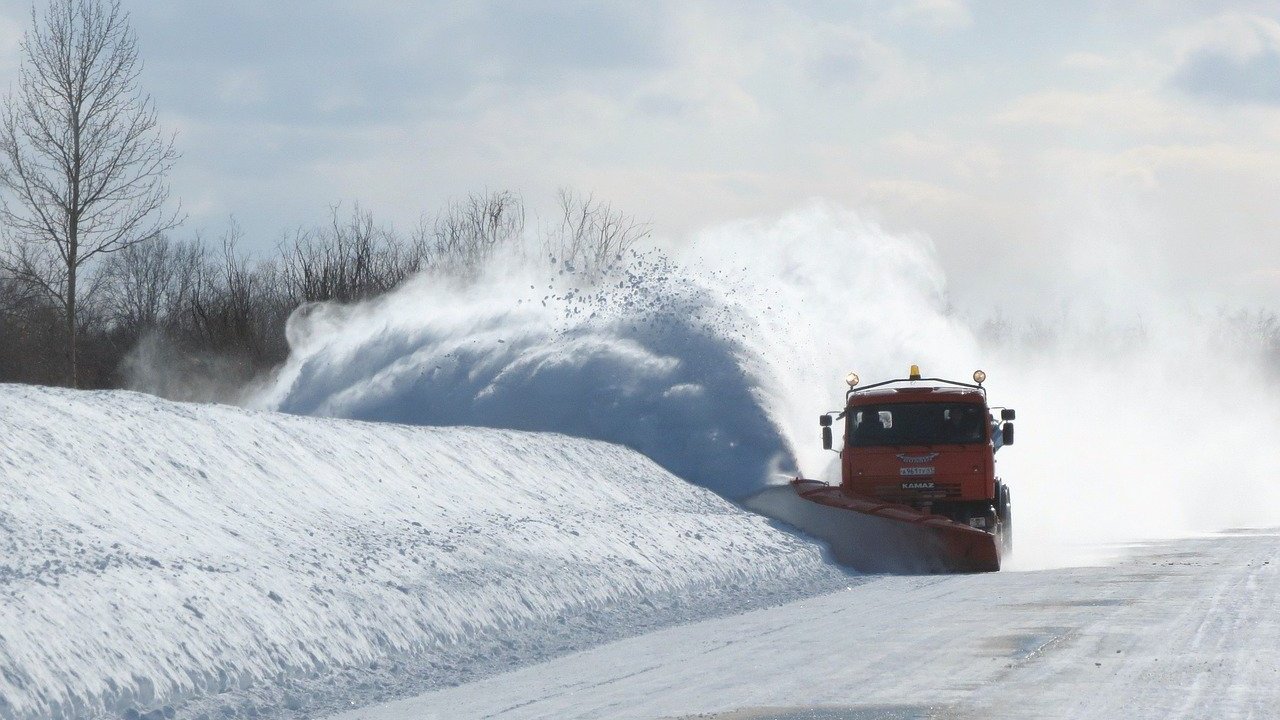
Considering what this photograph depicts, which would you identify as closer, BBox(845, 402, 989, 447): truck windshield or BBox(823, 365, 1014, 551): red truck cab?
BBox(823, 365, 1014, 551): red truck cab

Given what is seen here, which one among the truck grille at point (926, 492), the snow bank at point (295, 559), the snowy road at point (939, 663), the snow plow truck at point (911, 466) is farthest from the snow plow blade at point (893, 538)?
the snowy road at point (939, 663)

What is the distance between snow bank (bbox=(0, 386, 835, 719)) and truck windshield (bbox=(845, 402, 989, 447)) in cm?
194

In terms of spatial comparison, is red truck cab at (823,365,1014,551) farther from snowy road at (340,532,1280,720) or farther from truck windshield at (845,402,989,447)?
snowy road at (340,532,1280,720)

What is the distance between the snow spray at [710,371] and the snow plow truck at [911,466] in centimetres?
201

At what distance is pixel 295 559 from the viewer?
11.2 meters

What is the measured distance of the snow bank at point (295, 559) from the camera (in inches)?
332

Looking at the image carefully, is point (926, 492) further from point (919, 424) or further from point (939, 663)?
point (939, 663)

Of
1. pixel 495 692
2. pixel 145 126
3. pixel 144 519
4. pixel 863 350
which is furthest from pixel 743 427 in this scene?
pixel 495 692

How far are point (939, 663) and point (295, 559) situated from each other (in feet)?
16.5

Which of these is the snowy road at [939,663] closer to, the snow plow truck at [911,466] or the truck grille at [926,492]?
the snow plow truck at [911,466]

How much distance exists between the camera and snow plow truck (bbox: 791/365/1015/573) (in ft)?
57.9

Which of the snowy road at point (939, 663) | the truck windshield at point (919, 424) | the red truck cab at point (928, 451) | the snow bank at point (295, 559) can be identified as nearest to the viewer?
the snowy road at point (939, 663)

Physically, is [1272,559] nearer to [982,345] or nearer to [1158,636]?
[1158,636]

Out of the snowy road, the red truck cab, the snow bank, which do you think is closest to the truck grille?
the red truck cab
